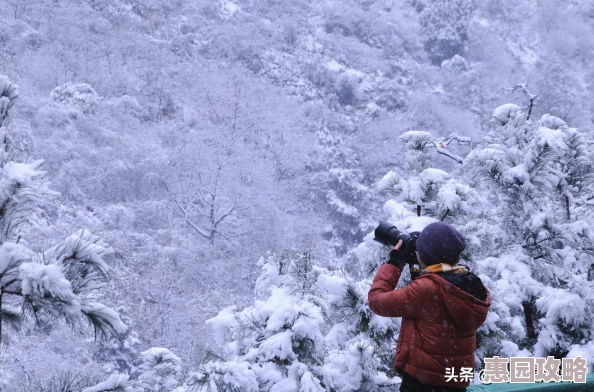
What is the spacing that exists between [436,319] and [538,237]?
263 cm

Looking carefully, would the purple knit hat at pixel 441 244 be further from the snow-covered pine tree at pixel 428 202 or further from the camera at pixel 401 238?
the snow-covered pine tree at pixel 428 202

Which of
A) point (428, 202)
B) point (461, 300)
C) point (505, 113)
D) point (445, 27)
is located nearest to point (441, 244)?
point (461, 300)

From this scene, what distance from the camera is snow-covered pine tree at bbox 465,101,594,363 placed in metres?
3.21

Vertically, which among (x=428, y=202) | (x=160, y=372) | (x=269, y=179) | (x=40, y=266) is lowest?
(x=269, y=179)

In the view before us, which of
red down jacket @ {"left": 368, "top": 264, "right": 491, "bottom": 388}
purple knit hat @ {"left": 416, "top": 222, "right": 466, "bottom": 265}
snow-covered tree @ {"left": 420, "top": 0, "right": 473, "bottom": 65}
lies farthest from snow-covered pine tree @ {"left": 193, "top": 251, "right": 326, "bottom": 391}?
snow-covered tree @ {"left": 420, "top": 0, "right": 473, "bottom": 65}

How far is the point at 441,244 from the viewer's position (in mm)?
1567

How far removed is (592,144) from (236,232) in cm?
1263

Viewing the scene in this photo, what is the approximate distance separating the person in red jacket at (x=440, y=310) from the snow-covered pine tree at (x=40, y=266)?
851 millimetres

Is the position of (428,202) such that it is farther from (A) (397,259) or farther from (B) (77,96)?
(B) (77,96)

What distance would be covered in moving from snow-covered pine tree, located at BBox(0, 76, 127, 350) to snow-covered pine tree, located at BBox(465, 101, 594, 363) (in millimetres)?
2509

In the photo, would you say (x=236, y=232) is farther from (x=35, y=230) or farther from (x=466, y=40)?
(x=466, y=40)

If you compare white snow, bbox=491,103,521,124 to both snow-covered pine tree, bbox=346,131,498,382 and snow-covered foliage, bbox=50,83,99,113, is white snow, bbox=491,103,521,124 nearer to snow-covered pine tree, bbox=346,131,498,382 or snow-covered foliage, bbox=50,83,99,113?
snow-covered pine tree, bbox=346,131,498,382

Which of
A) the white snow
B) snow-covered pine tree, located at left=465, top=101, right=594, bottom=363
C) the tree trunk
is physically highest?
the white snow

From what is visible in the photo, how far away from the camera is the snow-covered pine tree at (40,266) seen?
1.25 metres
